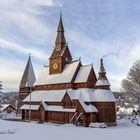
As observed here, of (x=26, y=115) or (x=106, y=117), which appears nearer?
(x=106, y=117)

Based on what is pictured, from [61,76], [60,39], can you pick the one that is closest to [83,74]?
[61,76]

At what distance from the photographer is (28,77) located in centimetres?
6462

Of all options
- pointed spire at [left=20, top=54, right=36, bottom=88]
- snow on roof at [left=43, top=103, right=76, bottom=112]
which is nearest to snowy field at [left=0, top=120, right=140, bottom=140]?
snow on roof at [left=43, top=103, right=76, bottom=112]

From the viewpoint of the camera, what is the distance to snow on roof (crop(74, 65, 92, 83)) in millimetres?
48172

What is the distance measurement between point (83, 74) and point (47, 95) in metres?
9.83

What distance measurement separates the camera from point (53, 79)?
54.9 meters

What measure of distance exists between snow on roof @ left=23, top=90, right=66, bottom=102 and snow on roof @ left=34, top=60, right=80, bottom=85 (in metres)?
2.23

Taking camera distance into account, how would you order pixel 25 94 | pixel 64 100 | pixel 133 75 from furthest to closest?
pixel 25 94
pixel 133 75
pixel 64 100

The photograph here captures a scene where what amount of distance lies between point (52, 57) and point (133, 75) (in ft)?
62.7

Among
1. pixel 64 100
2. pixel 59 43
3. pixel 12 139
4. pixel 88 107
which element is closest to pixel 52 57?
pixel 59 43

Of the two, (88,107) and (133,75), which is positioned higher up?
(133,75)

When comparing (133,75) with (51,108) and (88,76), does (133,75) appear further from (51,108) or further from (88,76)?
(51,108)

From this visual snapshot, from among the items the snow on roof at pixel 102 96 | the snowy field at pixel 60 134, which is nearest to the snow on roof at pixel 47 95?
the snow on roof at pixel 102 96

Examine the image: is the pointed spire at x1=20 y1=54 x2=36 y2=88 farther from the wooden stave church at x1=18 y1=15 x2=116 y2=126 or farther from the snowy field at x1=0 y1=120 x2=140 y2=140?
the snowy field at x1=0 y1=120 x2=140 y2=140
